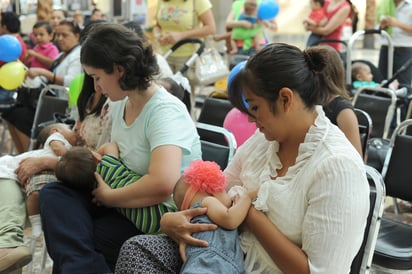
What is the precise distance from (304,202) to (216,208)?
0.80 ft

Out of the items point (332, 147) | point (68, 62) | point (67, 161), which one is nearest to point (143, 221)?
point (67, 161)

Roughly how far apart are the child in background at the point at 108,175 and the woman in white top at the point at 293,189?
36cm

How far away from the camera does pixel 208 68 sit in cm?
495

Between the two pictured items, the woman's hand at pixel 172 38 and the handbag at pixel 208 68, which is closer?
the woman's hand at pixel 172 38

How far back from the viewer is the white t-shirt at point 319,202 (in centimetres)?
142

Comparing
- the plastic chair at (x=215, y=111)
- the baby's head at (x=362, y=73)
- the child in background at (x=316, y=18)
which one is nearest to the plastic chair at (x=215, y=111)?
the plastic chair at (x=215, y=111)

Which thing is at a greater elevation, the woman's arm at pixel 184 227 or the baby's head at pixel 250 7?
the baby's head at pixel 250 7

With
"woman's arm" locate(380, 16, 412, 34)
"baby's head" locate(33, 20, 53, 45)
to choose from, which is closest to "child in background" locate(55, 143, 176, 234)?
"baby's head" locate(33, 20, 53, 45)

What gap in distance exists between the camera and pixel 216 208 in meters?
1.59

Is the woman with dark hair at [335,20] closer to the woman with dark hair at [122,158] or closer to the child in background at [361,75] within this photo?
the child in background at [361,75]

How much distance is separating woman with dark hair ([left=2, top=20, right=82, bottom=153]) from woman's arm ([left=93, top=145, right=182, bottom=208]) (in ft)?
7.87

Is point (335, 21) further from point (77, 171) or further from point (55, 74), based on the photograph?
point (77, 171)

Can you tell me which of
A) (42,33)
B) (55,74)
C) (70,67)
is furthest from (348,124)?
(42,33)

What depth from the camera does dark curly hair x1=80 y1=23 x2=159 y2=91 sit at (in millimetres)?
2045
